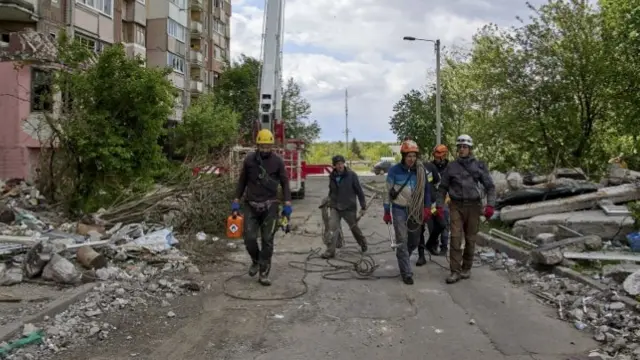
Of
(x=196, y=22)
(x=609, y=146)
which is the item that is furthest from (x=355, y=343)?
(x=196, y=22)

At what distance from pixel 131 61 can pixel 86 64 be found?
137 cm

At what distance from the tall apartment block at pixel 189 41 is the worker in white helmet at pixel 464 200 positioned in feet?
87.8

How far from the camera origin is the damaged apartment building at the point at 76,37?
21000mm

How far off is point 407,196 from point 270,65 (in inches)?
470

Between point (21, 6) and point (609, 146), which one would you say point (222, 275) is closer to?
point (609, 146)

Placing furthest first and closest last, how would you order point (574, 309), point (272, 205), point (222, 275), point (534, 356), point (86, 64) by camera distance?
1. point (86, 64)
2. point (222, 275)
3. point (272, 205)
4. point (574, 309)
5. point (534, 356)

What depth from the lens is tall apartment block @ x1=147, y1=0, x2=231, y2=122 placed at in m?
42.3

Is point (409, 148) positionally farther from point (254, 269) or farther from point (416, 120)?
point (416, 120)

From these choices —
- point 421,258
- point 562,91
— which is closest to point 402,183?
point 421,258

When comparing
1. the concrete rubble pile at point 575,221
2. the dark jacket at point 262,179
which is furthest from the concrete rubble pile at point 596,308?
the dark jacket at point 262,179

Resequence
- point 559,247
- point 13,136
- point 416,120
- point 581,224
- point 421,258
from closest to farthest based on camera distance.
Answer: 1. point 559,247
2. point 421,258
3. point 581,224
4. point 13,136
5. point 416,120

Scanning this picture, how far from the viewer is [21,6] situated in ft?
Result: 75.2

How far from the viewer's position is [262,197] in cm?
766

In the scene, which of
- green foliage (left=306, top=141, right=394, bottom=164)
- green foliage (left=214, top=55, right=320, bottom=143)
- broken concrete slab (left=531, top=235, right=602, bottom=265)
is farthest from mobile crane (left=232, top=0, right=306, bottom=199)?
green foliage (left=306, top=141, right=394, bottom=164)
